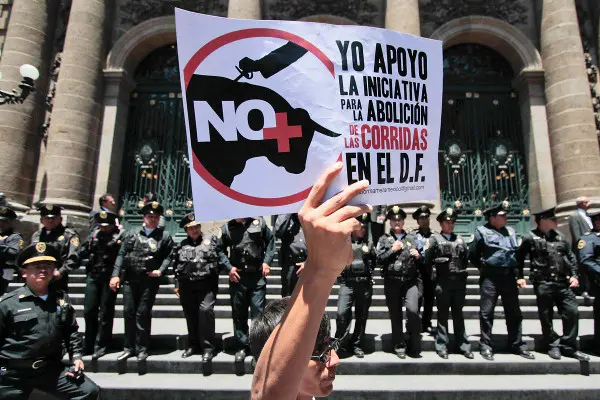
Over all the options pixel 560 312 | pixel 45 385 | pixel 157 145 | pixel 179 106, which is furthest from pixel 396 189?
pixel 179 106

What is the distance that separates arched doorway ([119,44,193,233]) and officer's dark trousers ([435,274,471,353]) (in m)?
8.76

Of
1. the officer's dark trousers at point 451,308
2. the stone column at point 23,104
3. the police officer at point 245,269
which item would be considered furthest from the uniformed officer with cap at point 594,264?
the stone column at point 23,104

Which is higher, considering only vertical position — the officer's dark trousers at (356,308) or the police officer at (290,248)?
the police officer at (290,248)

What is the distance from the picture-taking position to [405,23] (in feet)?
38.3

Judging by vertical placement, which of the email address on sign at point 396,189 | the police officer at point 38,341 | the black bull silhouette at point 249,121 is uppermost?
the black bull silhouette at point 249,121

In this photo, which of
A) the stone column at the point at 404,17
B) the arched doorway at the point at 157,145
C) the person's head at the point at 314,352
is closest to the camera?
the person's head at the point at 314,352

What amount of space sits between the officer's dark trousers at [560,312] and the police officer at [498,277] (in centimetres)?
34

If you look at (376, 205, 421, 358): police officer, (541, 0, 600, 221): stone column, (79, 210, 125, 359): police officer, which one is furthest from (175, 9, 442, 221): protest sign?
(541, 0, 600, 221): stone column

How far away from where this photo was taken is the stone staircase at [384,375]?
4.94 metres

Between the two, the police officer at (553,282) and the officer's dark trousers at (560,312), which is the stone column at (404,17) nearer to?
the police officer at (553,282)

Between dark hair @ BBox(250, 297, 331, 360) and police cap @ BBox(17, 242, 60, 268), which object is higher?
police cap @ BBox(17, 242, 60, 268)

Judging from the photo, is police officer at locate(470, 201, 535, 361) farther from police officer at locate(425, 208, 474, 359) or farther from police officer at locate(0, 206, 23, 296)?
police officer at locate(0, 206, 23, 296)

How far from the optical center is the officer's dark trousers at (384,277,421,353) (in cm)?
598

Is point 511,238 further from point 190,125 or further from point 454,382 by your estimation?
point 190,125
